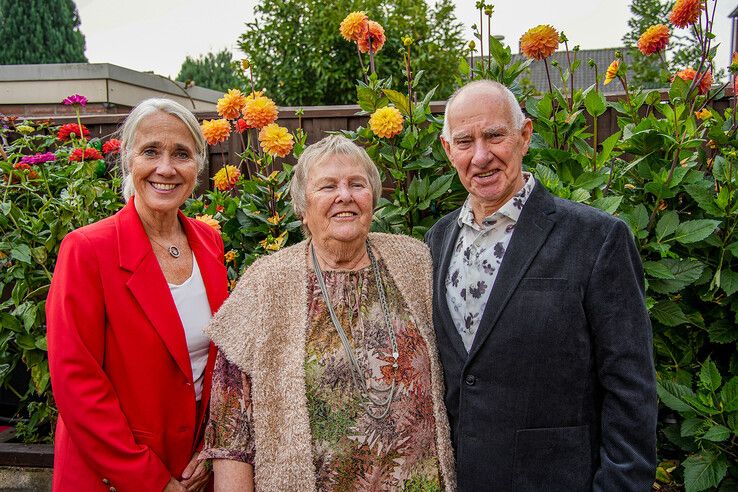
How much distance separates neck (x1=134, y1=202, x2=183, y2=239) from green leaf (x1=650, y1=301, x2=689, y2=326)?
1776 millimetres

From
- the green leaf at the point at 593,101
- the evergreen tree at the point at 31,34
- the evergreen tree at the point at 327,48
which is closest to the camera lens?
the green leaf at the point at 593,101

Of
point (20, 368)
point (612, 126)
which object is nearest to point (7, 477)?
point (20, 368)

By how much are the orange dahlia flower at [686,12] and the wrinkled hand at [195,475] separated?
246 cm

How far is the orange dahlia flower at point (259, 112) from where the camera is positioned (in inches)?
102

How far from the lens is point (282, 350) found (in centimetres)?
170

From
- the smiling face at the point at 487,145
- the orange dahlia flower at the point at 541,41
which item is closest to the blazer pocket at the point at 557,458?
the smiling face at the point at 487,145

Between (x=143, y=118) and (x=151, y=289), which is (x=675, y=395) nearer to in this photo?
(x=151, y=289)

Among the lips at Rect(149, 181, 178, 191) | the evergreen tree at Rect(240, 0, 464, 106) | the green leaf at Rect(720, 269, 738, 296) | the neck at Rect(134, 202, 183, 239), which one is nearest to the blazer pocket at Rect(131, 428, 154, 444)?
the neck at Rect(134, 202, 183, 239)

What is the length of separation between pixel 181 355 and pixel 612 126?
3258 millimetres

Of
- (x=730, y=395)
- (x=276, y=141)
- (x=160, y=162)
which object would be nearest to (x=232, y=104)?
(x=276, y=141)

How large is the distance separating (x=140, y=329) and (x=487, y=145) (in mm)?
1151

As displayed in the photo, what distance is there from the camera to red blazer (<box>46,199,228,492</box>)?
1612 mm

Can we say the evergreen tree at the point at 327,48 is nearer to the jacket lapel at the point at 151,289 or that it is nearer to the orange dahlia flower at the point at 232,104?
the orange dahlia flower at the point at 232,104

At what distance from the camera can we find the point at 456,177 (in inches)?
95.7
